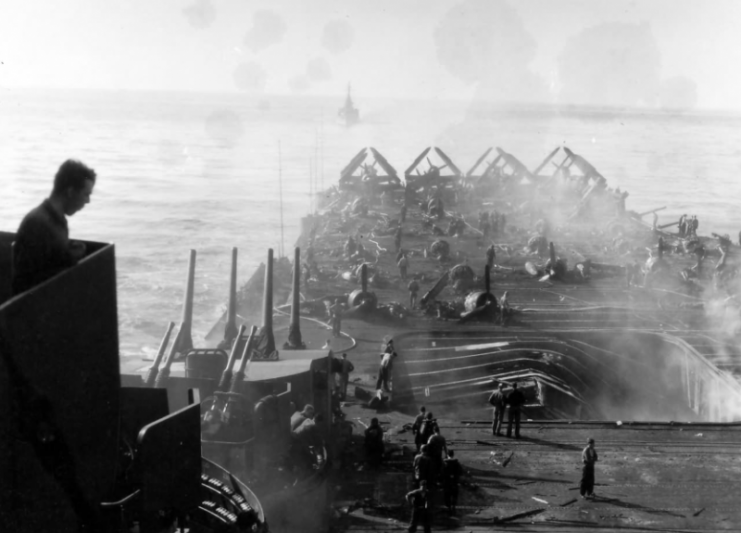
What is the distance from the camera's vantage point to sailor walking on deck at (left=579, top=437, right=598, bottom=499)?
42.0 feet

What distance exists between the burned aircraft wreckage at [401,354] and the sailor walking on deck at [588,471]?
0.47 m

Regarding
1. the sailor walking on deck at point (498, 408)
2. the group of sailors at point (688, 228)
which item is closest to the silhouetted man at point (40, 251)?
the sailor walking on deck at point (498, 408)

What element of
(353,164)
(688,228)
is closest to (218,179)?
(353,164)

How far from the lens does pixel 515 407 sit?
51.8 ft

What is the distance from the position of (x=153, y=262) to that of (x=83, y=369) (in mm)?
57885

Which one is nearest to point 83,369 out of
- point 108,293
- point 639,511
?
Answer: point 108,293

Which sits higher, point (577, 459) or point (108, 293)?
point (108, 293)

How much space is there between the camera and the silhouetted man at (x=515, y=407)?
15.6 meters

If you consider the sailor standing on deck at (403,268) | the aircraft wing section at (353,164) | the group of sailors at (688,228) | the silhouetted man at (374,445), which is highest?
the aircraft wing section at (353,164)

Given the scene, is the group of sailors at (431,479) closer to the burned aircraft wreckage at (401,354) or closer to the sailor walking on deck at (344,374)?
the burned aircraft wreckage at (401,354)

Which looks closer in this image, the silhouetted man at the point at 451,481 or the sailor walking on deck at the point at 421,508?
the sailor walking on deck at the point at 421,508

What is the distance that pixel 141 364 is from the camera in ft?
50.4

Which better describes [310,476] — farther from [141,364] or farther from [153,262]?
[153,262]

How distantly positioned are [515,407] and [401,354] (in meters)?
6.85
